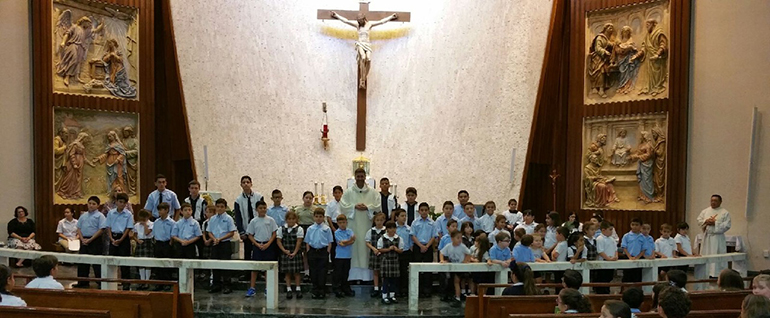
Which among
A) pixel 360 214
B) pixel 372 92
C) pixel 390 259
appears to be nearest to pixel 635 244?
pixel 390 259

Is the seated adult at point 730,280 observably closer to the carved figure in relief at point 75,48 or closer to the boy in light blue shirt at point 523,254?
the boy in light blue shirt at point 523,254

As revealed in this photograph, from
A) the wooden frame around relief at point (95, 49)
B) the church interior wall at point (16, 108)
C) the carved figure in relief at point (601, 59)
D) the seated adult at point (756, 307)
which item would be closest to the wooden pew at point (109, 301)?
the seated adult at point (756, 307)

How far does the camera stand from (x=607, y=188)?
43.8 ft

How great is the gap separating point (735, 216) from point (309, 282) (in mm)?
6910

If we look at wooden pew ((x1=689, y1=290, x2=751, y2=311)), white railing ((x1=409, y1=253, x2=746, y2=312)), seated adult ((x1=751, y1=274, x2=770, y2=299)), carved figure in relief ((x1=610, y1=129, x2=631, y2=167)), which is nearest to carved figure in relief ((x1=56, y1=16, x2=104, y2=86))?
white railing ((x1=409, y1=253, x2=746, y2=312))

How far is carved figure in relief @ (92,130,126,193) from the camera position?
42.6 ft

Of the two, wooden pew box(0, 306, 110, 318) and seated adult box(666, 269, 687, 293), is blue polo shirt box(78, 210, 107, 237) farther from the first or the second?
seated adult box(666, 269, 687, 293)

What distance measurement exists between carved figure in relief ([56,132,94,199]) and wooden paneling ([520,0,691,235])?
27.2 ft

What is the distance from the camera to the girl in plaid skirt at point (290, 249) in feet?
28.8

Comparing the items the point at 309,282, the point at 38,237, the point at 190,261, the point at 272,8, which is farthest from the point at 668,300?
the point at 272,8

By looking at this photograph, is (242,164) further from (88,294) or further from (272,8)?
(88,294)

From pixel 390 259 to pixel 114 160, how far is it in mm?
6764

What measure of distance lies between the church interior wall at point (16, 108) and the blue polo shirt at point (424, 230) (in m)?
6.68

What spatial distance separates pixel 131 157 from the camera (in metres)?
13.3
